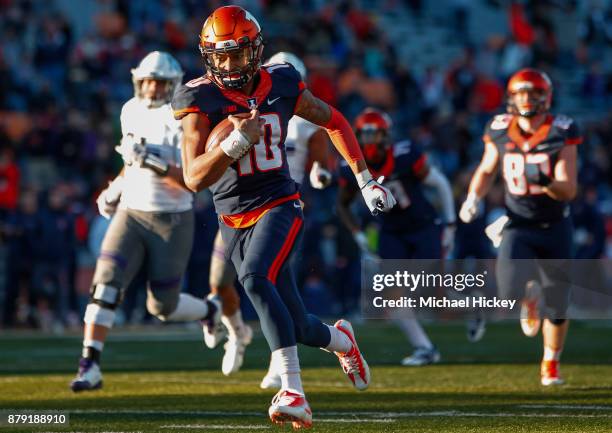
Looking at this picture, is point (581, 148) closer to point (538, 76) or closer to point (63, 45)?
point (63, 45)

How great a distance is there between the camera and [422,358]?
9.20 m

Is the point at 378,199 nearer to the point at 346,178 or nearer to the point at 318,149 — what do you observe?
the point at 318,149

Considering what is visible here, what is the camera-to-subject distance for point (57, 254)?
13.9 metres

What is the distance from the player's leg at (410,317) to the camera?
30.3 feet

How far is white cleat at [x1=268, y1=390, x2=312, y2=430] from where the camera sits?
5316 millimetres

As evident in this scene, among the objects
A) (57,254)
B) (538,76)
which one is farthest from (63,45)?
(538,76)

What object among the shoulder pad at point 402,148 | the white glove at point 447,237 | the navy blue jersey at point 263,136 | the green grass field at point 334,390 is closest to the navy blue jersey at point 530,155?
the green grass field at point 334,390

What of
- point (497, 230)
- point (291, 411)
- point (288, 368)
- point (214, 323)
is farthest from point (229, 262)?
point (291, 411)

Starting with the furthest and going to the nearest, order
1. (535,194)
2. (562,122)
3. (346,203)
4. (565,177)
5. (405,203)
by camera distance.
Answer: (346,203)
(405,203)
(535,194)
(562,122)
(565,177)

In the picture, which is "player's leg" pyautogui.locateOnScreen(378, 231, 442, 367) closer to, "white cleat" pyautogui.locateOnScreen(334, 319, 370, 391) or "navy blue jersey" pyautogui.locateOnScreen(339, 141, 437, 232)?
"navy blue jersey" pyautogui.locateOnScreen(339, 141, 437, 232)

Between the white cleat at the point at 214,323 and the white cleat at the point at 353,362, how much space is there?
6.86 feet

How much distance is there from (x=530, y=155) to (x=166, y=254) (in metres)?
2.15

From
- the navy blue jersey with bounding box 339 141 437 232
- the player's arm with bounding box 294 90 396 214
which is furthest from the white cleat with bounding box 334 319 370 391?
the navy blue jersey with bounding box 339 141 437 232

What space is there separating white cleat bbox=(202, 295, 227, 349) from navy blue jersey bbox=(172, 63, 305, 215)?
251 cm
